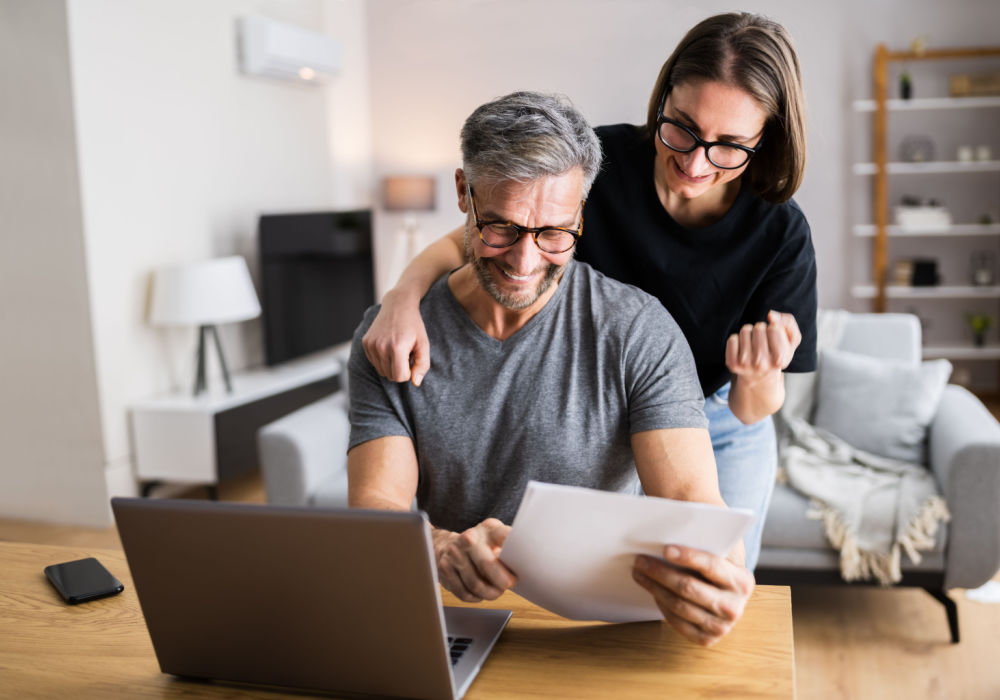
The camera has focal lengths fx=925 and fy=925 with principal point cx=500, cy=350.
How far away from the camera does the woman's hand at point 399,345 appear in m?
1.17

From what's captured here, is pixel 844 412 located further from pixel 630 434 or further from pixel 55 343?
pixel 55 343

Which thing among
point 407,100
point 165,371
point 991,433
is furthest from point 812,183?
point 165,371

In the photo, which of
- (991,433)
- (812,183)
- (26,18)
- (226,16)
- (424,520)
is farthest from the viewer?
(812,183)

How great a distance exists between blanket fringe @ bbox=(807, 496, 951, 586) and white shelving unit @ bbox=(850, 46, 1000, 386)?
2.82m

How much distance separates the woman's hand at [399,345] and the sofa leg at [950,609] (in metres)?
1.88

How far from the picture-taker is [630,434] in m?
1.21

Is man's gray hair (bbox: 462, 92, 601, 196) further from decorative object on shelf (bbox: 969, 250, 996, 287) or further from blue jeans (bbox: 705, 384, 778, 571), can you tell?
decorative object on shelf (bbox: 969, 250, 996, 287)

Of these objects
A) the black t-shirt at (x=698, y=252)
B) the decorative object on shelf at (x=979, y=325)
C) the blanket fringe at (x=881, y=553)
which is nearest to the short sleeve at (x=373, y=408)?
the black t-shirt at (x=698, y=252)

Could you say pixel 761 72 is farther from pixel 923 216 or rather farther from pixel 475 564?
pixel 923 216

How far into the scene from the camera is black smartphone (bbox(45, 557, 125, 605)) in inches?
43.6

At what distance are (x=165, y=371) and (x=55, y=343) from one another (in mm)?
468

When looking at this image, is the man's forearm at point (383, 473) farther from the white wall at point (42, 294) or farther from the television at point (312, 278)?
the television at point (312, 278)

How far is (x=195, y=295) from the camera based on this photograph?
3.52 m

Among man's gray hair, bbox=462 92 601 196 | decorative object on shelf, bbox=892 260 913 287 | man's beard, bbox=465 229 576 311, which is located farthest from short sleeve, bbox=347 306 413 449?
decorative object on shelf, bbox=892 260 913 287
